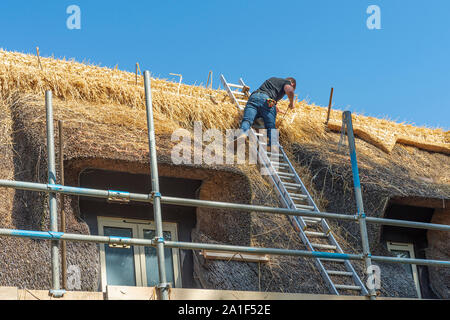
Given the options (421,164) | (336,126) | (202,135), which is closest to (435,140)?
(421,164)

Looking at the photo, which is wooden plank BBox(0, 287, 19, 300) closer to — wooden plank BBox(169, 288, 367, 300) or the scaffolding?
the scaffolding

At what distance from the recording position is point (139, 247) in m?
6.63

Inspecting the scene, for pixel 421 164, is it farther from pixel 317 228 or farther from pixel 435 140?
pixel 317 228

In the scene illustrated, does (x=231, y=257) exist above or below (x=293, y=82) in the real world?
below

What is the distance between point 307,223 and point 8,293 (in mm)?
3851

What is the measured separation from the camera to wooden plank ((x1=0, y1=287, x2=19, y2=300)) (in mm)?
3838

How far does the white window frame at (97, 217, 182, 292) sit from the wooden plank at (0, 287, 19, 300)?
2380 mm

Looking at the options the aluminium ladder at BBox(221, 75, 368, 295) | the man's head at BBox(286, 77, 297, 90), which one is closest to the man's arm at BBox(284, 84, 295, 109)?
the man's head at BBox(286, 77, 297, 90)

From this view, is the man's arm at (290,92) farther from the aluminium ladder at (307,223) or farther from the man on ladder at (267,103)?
the aluminium ladder at (307,223)

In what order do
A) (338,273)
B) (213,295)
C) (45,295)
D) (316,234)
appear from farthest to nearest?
(316,234)
(338,273)
(213,295)
(45,295)

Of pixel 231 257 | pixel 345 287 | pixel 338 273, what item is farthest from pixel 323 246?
pixel 231 257

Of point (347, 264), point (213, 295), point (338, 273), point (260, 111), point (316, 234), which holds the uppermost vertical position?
point (260, 111)

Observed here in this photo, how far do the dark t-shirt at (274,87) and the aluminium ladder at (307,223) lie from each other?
38 centimetres

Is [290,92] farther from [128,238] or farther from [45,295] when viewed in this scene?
[45,295]
